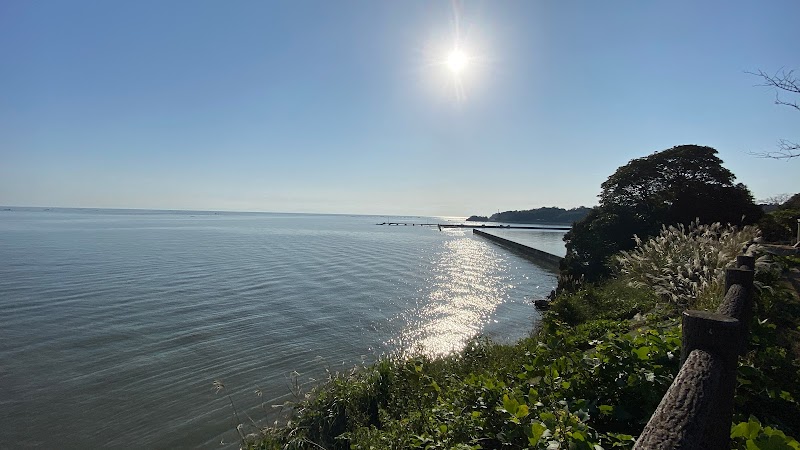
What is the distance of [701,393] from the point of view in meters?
1.55

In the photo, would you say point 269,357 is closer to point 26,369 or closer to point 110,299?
point 26,369

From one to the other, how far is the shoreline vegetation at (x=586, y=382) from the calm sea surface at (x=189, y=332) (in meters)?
2.49

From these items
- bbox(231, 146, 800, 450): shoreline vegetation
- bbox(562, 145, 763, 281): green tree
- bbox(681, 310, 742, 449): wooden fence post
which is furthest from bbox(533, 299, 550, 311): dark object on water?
bbox(681, 310, 742, 449): wooden fence post

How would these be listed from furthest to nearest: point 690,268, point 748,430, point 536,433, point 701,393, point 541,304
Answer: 1. point 541,304
2. point 690,268
3. point 536,433
4. point 748,430
5. point 701,393

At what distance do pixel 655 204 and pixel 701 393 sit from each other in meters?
27.9

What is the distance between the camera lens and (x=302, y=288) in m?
23.3

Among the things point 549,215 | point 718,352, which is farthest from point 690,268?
point 549,215

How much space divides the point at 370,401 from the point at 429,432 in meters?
3.46

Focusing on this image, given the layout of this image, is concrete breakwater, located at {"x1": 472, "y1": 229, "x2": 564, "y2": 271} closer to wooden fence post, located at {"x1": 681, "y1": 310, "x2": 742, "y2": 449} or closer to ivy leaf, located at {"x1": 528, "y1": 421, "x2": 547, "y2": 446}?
ivy leaf, located at {"x1": 528, "y1": 421, "x2": 547, "y2": 446}

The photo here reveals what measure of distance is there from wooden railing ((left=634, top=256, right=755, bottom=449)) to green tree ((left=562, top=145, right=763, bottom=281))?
20646mm

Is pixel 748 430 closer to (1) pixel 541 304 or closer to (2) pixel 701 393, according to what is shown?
(2) pixel 701 393

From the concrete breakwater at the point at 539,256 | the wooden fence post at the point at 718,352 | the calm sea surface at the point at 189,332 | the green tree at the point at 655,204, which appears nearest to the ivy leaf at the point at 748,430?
the wooden fence post at the point at 718,352

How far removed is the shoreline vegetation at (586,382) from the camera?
297cm

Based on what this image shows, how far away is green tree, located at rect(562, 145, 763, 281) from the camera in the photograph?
22.5 m
